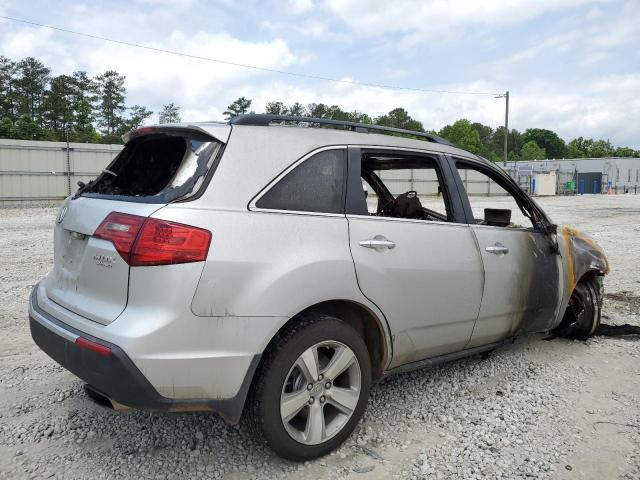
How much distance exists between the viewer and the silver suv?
2.29 meters

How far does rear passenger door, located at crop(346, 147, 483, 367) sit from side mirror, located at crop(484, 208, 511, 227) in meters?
0.68

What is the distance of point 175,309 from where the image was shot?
2262mm

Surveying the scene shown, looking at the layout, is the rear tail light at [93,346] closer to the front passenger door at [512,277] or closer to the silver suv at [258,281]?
the silver suv at [258,281]

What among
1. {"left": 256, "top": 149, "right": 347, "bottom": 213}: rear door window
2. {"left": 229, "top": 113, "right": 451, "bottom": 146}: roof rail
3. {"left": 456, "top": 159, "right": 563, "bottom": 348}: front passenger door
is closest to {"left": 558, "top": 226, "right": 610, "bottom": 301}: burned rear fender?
{"left": 456, "top": 159, "right": 563, "bottom": 348}: front passenger door

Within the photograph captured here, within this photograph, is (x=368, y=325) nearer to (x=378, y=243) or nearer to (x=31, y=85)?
(x=378, y=243)

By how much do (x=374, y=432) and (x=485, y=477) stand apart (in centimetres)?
68

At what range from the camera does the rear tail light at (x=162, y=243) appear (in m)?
2.28

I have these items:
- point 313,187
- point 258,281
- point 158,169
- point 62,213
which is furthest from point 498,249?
point 62,213

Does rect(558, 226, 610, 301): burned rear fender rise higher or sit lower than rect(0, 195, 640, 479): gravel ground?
higher

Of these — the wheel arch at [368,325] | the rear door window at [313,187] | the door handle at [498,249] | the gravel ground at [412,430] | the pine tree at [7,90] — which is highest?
the pine tree at [7,90]

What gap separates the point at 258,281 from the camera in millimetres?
2404

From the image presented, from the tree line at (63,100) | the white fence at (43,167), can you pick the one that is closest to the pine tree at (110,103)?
the tree line at (63,100)

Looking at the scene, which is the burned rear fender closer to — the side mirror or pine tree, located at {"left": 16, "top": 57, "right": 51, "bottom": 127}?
the side mirror

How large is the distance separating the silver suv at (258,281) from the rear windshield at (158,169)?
0.4 inches
